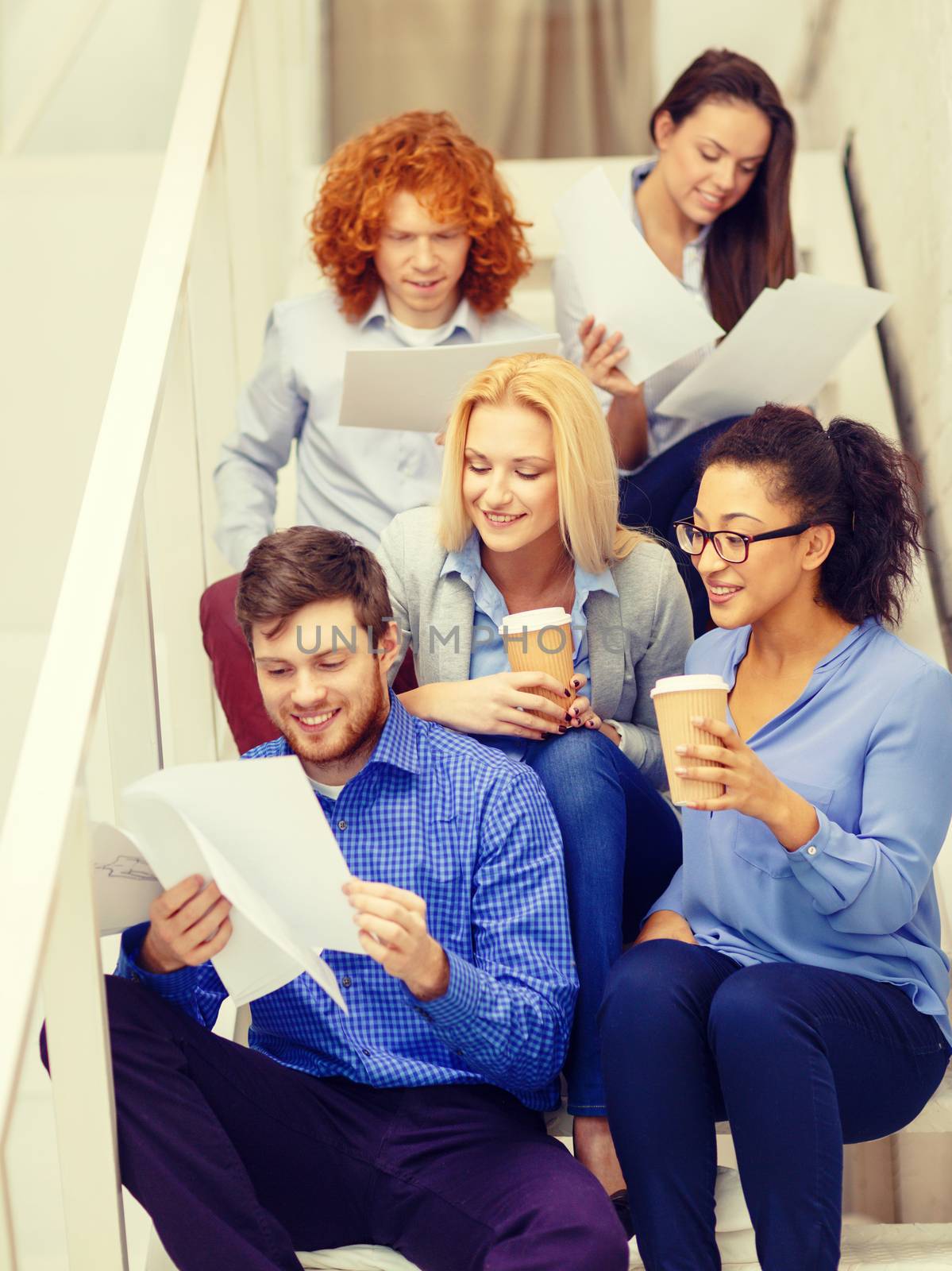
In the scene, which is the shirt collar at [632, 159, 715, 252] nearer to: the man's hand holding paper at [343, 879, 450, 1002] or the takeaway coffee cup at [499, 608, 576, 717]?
the takeaway coffee cup at [499, 608, 576, 717]

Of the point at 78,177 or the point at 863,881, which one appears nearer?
the point at 863,881

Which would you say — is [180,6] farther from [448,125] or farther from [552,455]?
[552,455]

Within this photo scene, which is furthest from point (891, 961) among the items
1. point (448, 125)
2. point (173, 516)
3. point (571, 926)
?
point (448, 125)

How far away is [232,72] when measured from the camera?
2514 millimetres

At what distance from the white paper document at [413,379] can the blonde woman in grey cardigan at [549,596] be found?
0.07 metres

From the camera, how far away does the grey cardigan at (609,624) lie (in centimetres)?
176

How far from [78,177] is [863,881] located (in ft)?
7.95

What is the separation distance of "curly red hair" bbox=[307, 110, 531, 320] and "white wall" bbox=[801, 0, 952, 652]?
2.08 feet

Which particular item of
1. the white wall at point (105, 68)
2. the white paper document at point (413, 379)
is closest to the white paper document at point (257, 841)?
the white paper document at point (413, 379)

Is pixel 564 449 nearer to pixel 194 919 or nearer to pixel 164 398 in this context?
pixel 164 398

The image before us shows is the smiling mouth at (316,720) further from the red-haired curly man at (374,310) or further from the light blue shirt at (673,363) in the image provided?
the light blue shirt at (673,363)

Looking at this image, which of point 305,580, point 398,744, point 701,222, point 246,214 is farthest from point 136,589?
point 246,214

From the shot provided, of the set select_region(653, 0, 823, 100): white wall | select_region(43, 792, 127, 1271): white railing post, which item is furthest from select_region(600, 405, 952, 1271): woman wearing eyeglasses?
select_region(653, 0, 823, 100): white wall

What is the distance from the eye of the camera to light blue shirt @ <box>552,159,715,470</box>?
2.25 m
